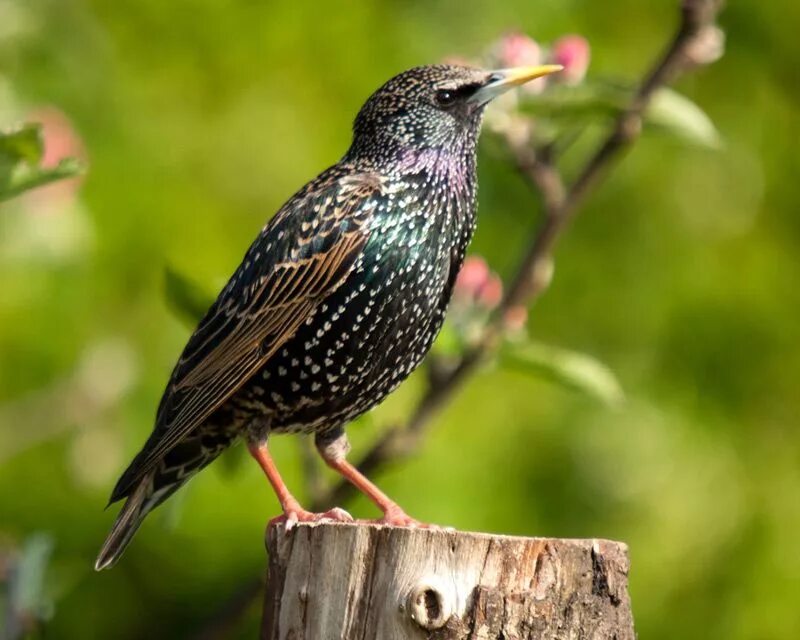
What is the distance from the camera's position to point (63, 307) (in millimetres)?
5801

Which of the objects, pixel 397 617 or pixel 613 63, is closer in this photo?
pixel 397 617

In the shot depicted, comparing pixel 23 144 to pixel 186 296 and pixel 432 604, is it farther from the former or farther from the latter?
pixel 432 604

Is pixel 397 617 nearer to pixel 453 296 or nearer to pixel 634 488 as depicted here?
pixel 453 296

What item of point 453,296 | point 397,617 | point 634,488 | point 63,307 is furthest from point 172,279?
point 634,488

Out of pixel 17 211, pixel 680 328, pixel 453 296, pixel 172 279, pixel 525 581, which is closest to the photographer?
pixel 525 581

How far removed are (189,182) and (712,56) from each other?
2.41 meters

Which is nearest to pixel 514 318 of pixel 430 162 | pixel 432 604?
pixel 430 162

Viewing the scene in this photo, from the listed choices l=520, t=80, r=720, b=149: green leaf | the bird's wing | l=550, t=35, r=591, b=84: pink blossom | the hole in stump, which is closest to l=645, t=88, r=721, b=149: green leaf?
l=520, t=80, r=720, b=149: green leaf

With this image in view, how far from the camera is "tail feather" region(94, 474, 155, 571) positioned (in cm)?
425

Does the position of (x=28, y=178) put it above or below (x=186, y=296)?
below

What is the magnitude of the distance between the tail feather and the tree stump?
41.3 inches

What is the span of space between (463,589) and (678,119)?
1527mm

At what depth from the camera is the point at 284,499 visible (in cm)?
406

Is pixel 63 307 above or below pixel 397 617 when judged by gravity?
above
